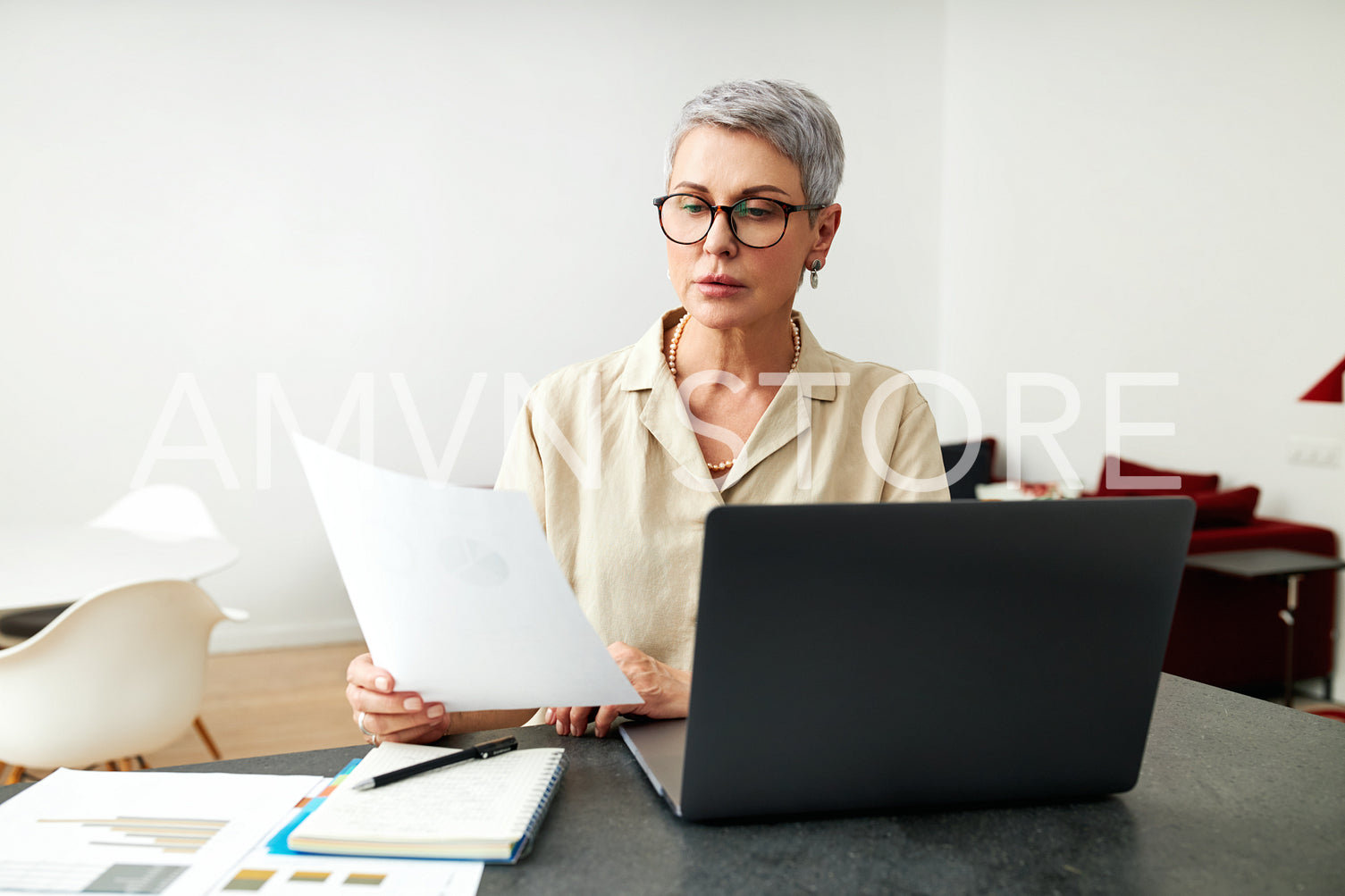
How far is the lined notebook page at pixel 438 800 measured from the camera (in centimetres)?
70

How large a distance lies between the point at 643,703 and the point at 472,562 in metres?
0.30

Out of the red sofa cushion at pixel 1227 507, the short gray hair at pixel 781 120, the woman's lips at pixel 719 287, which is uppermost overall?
the short gray hair at pixel 781 120

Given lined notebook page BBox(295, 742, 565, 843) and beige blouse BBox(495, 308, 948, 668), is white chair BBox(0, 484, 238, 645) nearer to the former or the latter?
beige blouse BBox(495, 308, 948, 668)

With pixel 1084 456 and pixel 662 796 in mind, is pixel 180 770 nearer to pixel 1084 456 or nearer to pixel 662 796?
pixel 662 796

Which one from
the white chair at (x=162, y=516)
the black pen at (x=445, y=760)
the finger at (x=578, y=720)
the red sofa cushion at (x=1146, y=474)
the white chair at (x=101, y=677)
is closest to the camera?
the black pen at (x=445, y=760)

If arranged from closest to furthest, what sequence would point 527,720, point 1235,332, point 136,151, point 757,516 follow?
point 757,516
point 527,720
point 1235,332
point 136,151

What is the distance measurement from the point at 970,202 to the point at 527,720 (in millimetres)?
4852

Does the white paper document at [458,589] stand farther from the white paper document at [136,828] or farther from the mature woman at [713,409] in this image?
the mature woman at [713,409]

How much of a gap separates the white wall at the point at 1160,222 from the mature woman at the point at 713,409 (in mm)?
2996

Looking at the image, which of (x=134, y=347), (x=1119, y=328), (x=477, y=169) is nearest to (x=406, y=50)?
(x=477, y=169)

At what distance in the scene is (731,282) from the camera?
1.18 m

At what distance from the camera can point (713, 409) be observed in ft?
4.24

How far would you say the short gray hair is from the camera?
3.81ft

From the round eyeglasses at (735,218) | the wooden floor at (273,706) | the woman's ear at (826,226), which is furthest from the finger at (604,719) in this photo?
the wooden floor at (273,706)
